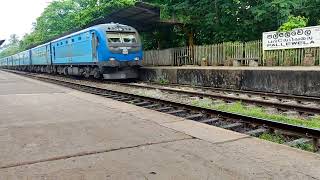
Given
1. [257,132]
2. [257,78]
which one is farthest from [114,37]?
[257,132]

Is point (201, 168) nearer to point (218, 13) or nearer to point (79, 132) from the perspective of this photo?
point (79, 132)

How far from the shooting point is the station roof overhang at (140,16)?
2102 centimetres

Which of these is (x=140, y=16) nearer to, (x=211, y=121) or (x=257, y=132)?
(x=211, y=121)

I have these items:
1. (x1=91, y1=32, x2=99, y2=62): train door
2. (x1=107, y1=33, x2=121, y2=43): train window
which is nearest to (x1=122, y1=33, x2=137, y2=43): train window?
(x1=107, y1=33, x2=121, y2=43): train window

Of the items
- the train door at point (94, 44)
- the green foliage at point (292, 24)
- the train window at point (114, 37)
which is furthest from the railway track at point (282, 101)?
the train door at point (94, 44)

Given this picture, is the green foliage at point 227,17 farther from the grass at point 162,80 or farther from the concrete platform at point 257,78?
the grass at point 162,80

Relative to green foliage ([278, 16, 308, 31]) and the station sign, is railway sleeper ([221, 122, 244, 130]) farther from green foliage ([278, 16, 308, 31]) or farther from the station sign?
green foliage ([278, 16, 308, 31])

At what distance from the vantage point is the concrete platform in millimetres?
12297

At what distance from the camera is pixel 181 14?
76.0 feet

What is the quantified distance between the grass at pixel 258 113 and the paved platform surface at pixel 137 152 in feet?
6.88

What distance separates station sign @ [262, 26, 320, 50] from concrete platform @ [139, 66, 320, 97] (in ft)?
4.99

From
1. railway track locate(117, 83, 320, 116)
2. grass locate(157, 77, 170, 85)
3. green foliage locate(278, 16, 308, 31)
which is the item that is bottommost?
railway track locate(117, 83, 320, 116)

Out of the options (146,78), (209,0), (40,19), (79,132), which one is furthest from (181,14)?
(40,19)

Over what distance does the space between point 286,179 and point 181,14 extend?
20.1m
